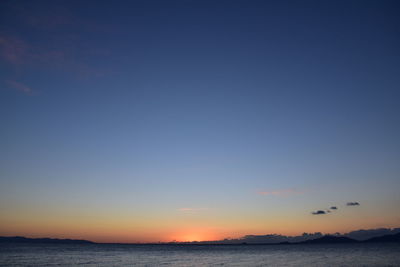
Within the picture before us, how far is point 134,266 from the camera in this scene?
6956 cm

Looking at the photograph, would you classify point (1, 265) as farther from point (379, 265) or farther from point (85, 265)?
point (379, 265)

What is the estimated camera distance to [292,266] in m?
66.4

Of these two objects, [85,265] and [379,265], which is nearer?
[379,265]

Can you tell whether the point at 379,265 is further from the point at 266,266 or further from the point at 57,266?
the point at 57,266

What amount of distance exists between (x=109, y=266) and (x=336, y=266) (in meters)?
52.4

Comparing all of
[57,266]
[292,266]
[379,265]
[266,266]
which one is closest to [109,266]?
[57,266]

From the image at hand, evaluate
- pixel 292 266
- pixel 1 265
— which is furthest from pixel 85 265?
pixel 292 266

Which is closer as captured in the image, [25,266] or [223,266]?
[25,266]

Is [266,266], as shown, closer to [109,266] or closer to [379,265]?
[379,265]

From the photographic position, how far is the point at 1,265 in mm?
61281

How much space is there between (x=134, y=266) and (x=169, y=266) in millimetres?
8502

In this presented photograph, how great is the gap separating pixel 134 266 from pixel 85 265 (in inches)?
480

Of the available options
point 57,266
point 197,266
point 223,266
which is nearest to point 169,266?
point 197,266

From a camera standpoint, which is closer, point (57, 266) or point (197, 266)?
point (57, 266)
